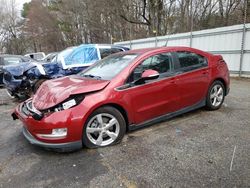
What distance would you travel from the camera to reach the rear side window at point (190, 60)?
186 inches

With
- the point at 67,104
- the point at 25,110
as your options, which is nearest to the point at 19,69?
the point at 25,110

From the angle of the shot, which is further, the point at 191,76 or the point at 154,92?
the point at 191,76

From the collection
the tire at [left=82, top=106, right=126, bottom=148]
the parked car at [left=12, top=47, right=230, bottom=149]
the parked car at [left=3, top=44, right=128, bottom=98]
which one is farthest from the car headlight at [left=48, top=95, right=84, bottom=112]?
the parked car at [left=3, top=44, right=128, bottom=98]

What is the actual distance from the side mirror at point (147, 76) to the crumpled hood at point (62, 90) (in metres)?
0.56

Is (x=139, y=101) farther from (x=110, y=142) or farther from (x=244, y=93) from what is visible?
(x=244, y=93)

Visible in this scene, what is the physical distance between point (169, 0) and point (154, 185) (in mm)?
21037

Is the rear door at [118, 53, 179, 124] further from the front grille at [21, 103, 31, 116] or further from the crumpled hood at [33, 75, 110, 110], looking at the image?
the front grille at [21, 103, 31, 116]

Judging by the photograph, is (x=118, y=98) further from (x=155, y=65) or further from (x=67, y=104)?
(x=155, y=65)

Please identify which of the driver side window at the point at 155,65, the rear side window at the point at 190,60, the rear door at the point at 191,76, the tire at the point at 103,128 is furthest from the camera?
the rear side window at the point at 190,60

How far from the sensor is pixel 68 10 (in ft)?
110

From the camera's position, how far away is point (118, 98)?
3740 millimetres

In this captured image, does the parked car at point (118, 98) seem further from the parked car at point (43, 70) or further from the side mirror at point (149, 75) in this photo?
the parked car at point (43, 70)

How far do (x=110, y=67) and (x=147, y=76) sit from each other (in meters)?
0.84

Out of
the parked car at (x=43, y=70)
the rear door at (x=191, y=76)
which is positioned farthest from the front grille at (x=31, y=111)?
the parked car at (x=43, y=70)
